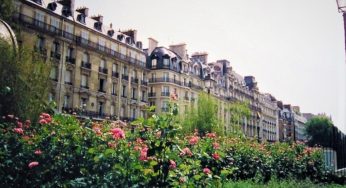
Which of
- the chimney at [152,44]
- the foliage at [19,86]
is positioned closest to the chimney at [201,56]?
the chimney at [152,44]

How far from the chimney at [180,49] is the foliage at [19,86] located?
3977cm

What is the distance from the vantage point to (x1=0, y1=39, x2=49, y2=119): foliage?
1035cm

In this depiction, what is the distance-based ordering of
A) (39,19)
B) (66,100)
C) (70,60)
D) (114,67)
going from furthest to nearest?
(114,67), (70,60), (66,100), (39,19)

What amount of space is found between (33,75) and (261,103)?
234 feet

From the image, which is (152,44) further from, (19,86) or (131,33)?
(19,86)

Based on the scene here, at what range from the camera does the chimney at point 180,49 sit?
5116 centimetres

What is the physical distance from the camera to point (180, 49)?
51562mm

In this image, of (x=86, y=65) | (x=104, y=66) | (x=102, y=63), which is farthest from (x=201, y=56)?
(x=86, y=65)

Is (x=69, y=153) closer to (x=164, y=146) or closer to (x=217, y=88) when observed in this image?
(x=164, y=146)

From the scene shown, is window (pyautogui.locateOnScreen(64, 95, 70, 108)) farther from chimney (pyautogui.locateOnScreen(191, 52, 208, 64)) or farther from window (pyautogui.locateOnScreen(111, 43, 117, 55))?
chimney (pyautogui.locateOnScreen(191, 52, 208, 64))

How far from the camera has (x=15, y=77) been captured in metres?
10.9

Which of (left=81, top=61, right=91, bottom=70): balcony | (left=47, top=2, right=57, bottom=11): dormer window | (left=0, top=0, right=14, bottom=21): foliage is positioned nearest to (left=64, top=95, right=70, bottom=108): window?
(left=81, top=61, right=91, bottom=70): balcony

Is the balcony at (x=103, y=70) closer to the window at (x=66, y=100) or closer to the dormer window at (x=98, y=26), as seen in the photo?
the dormer window at (x=98, y=26)

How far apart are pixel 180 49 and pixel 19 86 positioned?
1642 inches
